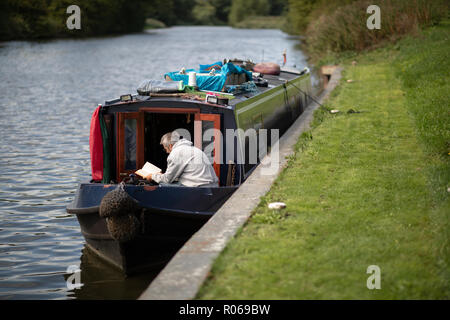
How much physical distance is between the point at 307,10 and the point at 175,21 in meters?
94.7

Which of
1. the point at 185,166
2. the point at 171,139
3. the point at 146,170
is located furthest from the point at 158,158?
the point at 185,166

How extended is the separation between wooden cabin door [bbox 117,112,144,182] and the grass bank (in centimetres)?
215

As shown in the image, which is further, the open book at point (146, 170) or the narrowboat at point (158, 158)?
the open book at point (146, 170)

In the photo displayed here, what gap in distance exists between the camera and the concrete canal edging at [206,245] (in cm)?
491

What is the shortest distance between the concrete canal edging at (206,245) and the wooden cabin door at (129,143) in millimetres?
1725

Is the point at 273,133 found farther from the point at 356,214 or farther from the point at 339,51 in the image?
the point at 339,51

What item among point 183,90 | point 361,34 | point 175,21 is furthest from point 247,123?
point 175,21

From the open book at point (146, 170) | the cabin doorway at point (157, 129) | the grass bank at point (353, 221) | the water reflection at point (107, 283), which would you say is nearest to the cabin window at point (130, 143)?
the cabin doorway at point (157, 129)

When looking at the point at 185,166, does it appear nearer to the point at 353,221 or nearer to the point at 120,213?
the point at 120,213

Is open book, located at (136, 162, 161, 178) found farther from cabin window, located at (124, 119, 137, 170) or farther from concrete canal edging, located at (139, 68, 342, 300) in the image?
concrete canal edging, located at (139, 68, 342, 300)

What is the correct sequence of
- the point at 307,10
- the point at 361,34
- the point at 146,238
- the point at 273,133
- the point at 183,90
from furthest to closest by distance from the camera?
the point at 307,10
the point at 361,34
the point at 273,133
the point at 183,90
the point at 146,238

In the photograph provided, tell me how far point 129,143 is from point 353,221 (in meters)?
3.79

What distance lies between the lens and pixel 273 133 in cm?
1164

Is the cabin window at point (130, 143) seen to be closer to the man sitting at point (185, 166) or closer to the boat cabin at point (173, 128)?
the boat cabin at point (173, 128)
